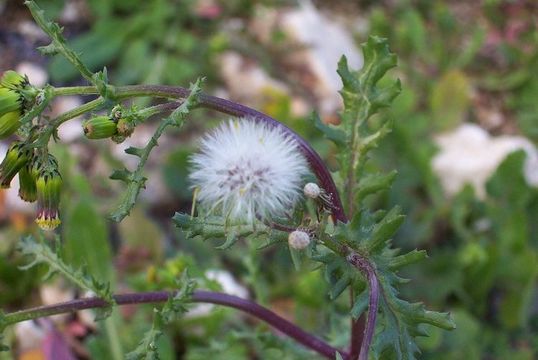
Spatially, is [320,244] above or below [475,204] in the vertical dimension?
below

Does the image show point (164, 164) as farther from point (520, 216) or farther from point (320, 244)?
Result: point (320, 244)

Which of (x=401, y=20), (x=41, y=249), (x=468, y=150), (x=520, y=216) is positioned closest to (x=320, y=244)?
(x=41, y=249)

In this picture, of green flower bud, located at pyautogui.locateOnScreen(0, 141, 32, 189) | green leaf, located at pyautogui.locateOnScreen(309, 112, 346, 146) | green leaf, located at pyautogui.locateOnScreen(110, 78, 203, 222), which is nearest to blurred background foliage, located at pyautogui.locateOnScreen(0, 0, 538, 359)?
green leaf, located at pyautogui.locateOnScreen(309, 112, 346, 146)

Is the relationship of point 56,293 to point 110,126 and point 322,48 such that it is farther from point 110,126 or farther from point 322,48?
point 322,48

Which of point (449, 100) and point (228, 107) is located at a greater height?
point (449, 100)

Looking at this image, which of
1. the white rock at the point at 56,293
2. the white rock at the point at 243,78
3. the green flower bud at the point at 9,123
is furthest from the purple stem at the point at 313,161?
the white rock at the point at 243,78

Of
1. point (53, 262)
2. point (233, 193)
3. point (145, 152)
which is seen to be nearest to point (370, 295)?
point (233, 193)

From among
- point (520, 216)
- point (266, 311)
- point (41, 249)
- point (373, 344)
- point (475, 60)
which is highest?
point (475, 60)
